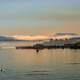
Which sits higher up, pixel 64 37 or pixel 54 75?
pixel 64 37

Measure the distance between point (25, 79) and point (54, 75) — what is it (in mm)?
2749

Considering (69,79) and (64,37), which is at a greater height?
(64,37)

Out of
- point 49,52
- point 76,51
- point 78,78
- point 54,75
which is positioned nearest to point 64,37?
point 54,75

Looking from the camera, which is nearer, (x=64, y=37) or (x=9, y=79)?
(x=9, y=79)

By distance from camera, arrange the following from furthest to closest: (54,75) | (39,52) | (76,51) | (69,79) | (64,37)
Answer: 1. (39,52)
2. (76,51)
3. (64,37)
4. (54,75)
5. (69,79)

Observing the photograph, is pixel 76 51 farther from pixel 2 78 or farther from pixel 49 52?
pixel 2 78

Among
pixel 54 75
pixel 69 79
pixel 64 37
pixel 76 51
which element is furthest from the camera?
pixel 76 51

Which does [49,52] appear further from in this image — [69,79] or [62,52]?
[69,79]

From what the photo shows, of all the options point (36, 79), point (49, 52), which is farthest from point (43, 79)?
point (49, 52)

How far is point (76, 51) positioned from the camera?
164ft

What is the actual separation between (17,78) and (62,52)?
32.2 meters

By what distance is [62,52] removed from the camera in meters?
51.8

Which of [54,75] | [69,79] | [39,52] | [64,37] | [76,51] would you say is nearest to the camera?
[69,79]

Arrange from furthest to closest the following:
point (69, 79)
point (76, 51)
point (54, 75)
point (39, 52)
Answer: point (39, 52) < point (76, 51) < point (54, 75) < point (69, 79)
